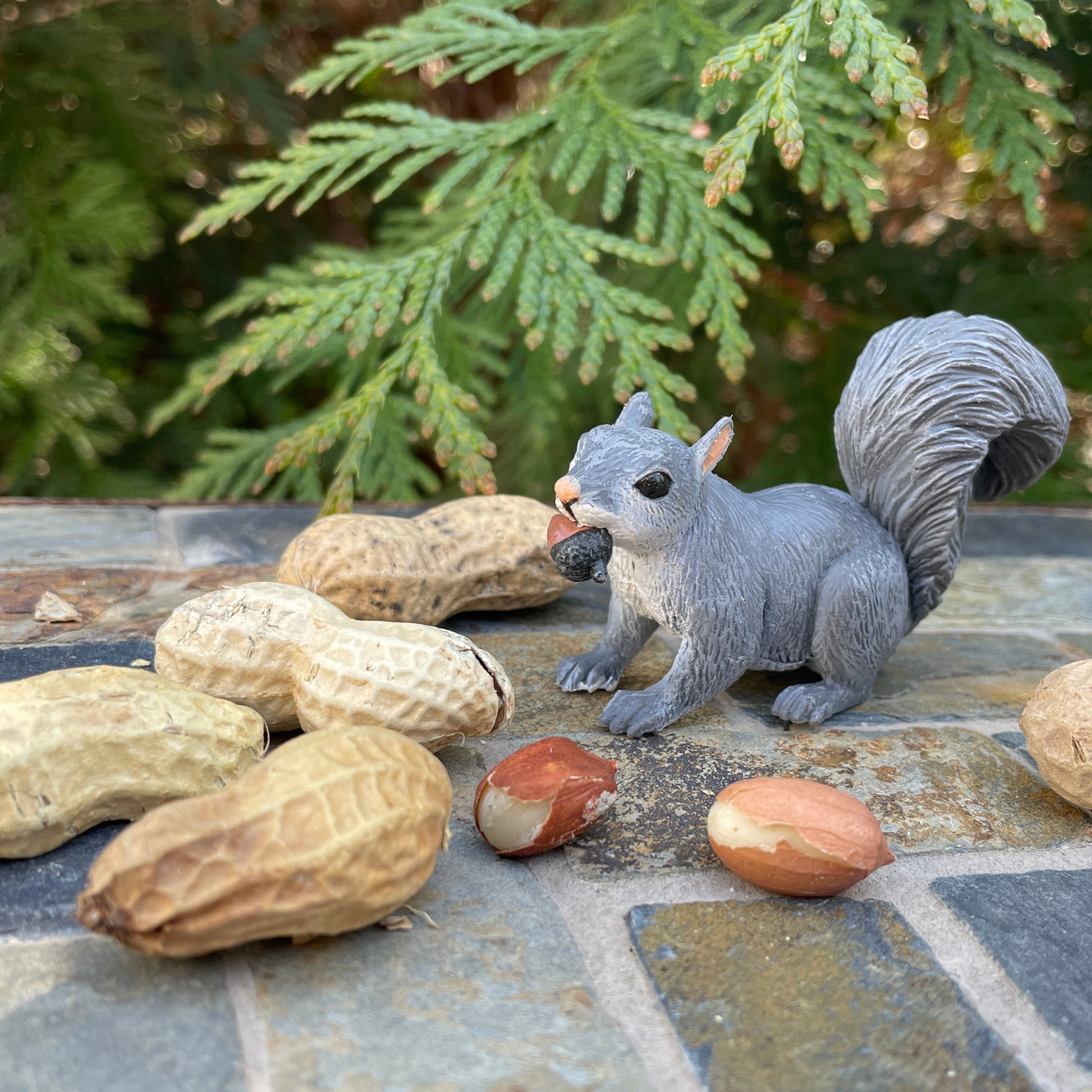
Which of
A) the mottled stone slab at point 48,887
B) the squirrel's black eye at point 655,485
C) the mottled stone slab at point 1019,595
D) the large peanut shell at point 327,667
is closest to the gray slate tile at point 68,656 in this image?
the large peanut shell at point 327,667

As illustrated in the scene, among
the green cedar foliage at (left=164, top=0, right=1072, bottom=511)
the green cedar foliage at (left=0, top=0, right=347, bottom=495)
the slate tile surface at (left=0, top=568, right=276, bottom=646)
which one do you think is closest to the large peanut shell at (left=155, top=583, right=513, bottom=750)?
the slate tile surface at (left=0, top=568, right=276, bottom=646)

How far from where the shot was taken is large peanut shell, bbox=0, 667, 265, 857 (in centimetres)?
79

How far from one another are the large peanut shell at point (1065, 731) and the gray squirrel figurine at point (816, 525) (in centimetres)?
21

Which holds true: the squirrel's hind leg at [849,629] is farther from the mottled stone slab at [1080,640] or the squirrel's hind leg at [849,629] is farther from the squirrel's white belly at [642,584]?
the mottled stone slab at [1080,640]

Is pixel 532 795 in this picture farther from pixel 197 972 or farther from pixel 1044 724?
pixel 1044 724

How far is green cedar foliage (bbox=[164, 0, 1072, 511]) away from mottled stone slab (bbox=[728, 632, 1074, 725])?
1.35ft

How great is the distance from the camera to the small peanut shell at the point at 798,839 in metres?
0.79

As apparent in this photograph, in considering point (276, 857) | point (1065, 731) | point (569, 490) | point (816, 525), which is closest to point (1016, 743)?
point (1065, 731)

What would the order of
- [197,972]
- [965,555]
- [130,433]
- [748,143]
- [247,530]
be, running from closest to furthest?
1. [197,972]
2. [748,143]
3. [247,530]
4. [965,555]
5. [130,433]

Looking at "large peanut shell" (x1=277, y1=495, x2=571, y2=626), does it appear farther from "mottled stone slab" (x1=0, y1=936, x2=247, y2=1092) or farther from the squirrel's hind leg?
"mottled stone slab" (x1=0, y1=936, x2=247, y2=1092)

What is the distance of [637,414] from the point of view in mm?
1062

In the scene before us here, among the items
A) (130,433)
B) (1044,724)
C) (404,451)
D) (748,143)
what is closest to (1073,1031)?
(1044,724)

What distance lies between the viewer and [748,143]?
1233mm

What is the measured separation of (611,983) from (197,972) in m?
0.27
